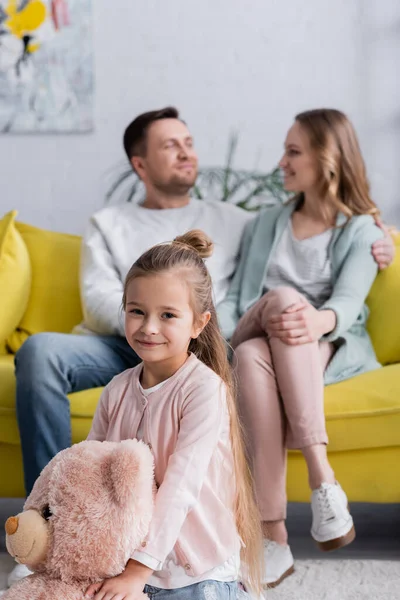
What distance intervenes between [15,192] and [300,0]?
1293 mm

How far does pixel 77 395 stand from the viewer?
6.88 ft

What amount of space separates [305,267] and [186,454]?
1.14 metres

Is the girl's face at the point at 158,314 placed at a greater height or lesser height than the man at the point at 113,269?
greater

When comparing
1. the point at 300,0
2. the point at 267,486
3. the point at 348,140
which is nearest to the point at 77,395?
the point at 267,486

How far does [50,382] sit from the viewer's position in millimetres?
2039

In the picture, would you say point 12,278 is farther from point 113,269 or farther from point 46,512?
Result: point 46,512

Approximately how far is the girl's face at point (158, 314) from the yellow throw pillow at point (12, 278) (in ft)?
3.85

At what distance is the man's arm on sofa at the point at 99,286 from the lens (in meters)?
2.29

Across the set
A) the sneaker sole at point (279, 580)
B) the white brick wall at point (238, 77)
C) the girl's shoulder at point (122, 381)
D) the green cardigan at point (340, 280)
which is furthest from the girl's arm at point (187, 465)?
the white brick wall at point (238, 77)

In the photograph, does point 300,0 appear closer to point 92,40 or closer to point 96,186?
point 92,40

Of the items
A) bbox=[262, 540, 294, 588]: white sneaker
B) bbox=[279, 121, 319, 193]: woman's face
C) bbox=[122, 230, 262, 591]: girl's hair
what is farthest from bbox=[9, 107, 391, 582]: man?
bbox=[122, 230, 262, 591]: girl's hair

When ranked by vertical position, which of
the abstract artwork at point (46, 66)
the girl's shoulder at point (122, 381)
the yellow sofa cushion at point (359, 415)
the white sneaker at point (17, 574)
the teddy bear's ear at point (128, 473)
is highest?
the abstract artwork at point (46, 66)

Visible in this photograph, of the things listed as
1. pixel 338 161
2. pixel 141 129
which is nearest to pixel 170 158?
pixel 141 129

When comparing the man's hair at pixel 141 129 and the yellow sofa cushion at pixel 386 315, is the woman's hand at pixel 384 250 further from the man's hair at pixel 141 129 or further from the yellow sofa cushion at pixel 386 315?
the man's hair at pixel 141 129
